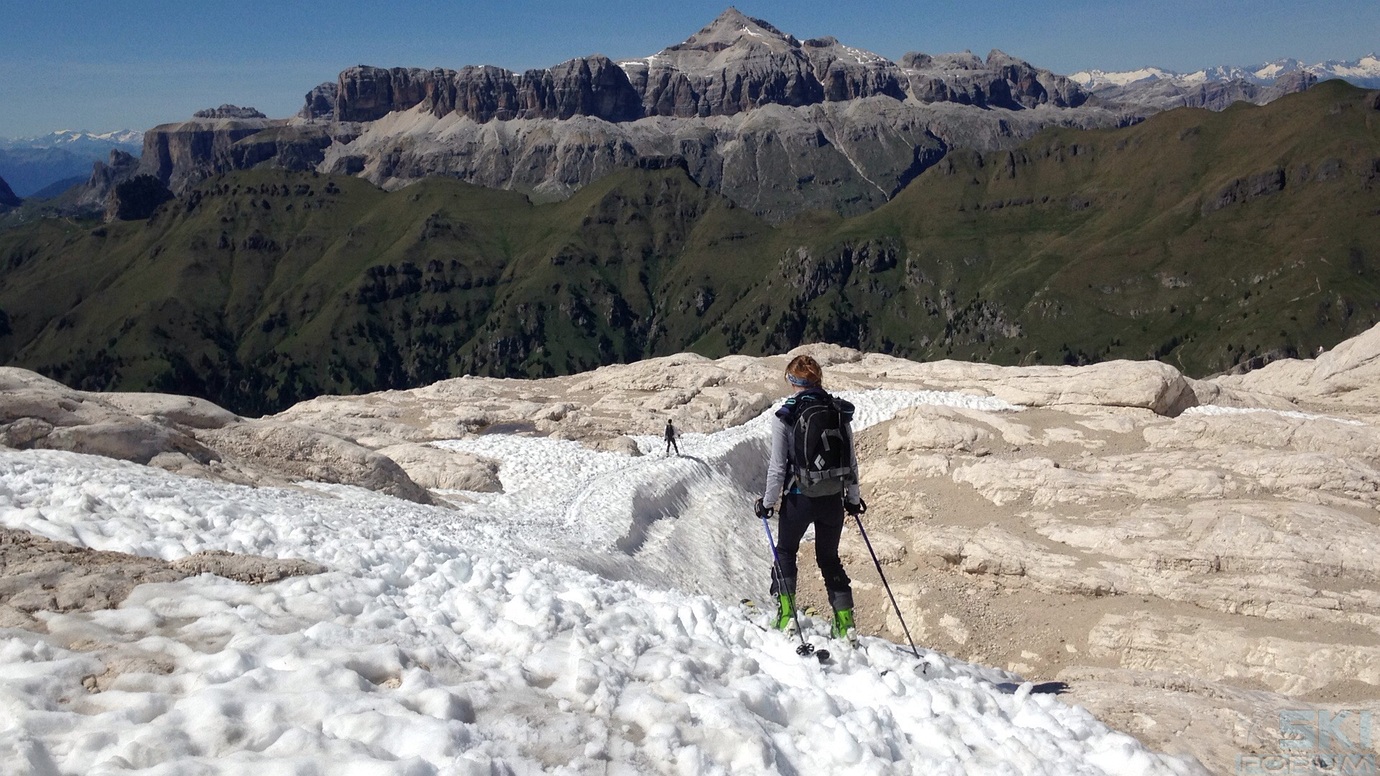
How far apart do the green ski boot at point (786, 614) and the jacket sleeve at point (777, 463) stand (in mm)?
1516

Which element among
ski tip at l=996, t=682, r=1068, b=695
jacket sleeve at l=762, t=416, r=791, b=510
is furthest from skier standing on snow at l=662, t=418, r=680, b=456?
jacket sleeve at l=762, t=416, r=791, b=510

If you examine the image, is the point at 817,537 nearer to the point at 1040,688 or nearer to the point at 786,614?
the point at 786,614

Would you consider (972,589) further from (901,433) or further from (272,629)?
(272,629)

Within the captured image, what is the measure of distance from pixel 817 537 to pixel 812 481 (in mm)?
1248

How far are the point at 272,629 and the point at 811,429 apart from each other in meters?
7.70

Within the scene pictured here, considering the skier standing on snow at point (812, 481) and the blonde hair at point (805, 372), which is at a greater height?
the blonde hair at point (805, 372)

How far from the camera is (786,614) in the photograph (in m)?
14.5

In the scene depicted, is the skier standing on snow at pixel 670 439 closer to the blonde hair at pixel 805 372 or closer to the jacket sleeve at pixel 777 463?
the blonde hair at pixel 805 372

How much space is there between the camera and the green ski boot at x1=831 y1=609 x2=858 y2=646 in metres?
14.3

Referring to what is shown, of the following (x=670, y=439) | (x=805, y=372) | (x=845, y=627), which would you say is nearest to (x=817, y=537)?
(x=845, y=627)

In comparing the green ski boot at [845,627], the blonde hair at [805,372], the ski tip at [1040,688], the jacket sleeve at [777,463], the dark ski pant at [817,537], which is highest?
the blonde hair at [805,372]

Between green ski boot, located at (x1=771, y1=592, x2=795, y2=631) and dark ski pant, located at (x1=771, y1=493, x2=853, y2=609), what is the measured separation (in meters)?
0.09

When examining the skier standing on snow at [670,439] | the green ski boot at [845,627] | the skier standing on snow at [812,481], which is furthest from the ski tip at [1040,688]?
the skier standing on snow at [670,439]

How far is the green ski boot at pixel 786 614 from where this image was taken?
14.5m
